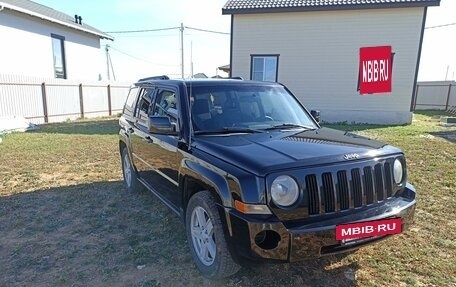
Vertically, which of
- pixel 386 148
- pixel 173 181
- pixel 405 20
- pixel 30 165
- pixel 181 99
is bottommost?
pixel 30 165

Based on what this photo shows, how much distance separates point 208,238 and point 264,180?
94 cm

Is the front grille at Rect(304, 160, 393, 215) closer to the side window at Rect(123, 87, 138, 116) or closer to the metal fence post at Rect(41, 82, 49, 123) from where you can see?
the side window at Rect(123, 87, 138, 116)

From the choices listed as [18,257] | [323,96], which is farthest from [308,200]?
[323,96]

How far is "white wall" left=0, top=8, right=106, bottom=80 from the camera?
13.9 metres

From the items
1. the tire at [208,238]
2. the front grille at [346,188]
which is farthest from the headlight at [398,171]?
the tire at [208,238]

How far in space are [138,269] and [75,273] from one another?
1.93 feet

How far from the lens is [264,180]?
2.33 m

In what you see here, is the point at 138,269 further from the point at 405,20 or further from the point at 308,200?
the point at 405,20

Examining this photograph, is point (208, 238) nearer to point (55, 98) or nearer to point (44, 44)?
point (55, 98)

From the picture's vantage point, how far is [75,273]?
3.08m

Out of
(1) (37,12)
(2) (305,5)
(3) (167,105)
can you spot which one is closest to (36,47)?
(1) (37,12)

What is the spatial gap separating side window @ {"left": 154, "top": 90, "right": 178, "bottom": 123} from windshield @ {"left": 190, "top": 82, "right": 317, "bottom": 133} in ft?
0.81

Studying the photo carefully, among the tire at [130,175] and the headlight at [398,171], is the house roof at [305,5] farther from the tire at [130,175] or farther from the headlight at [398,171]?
the headlight at [398,171]

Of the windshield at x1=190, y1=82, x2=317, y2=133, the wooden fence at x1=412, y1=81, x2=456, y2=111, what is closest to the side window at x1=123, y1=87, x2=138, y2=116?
the windshield at x1=190, y1=82, x2=317, y2=133
